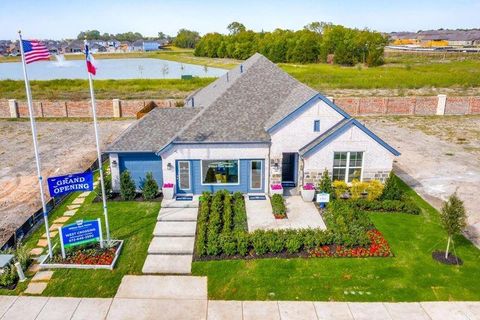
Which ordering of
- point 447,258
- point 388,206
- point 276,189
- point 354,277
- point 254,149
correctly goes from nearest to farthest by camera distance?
point 354,277 → point 447,258 → point 388,206 → point 254,149 → point 276,189

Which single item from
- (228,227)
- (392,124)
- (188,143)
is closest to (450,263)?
(228,227)

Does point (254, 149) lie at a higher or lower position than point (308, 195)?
higher

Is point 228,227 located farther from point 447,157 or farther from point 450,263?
point 447,157

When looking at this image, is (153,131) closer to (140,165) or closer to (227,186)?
(140,165)

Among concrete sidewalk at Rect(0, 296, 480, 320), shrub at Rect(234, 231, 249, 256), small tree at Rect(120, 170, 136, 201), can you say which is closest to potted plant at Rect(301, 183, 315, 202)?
shrub at Rect(234, 231, 249, 256)

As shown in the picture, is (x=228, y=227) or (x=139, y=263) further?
(x=228, y=227)

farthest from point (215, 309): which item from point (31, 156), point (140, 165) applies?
point (31, 156)

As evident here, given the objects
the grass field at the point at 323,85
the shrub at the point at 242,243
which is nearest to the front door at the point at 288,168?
the shrub at the point at 242,243
